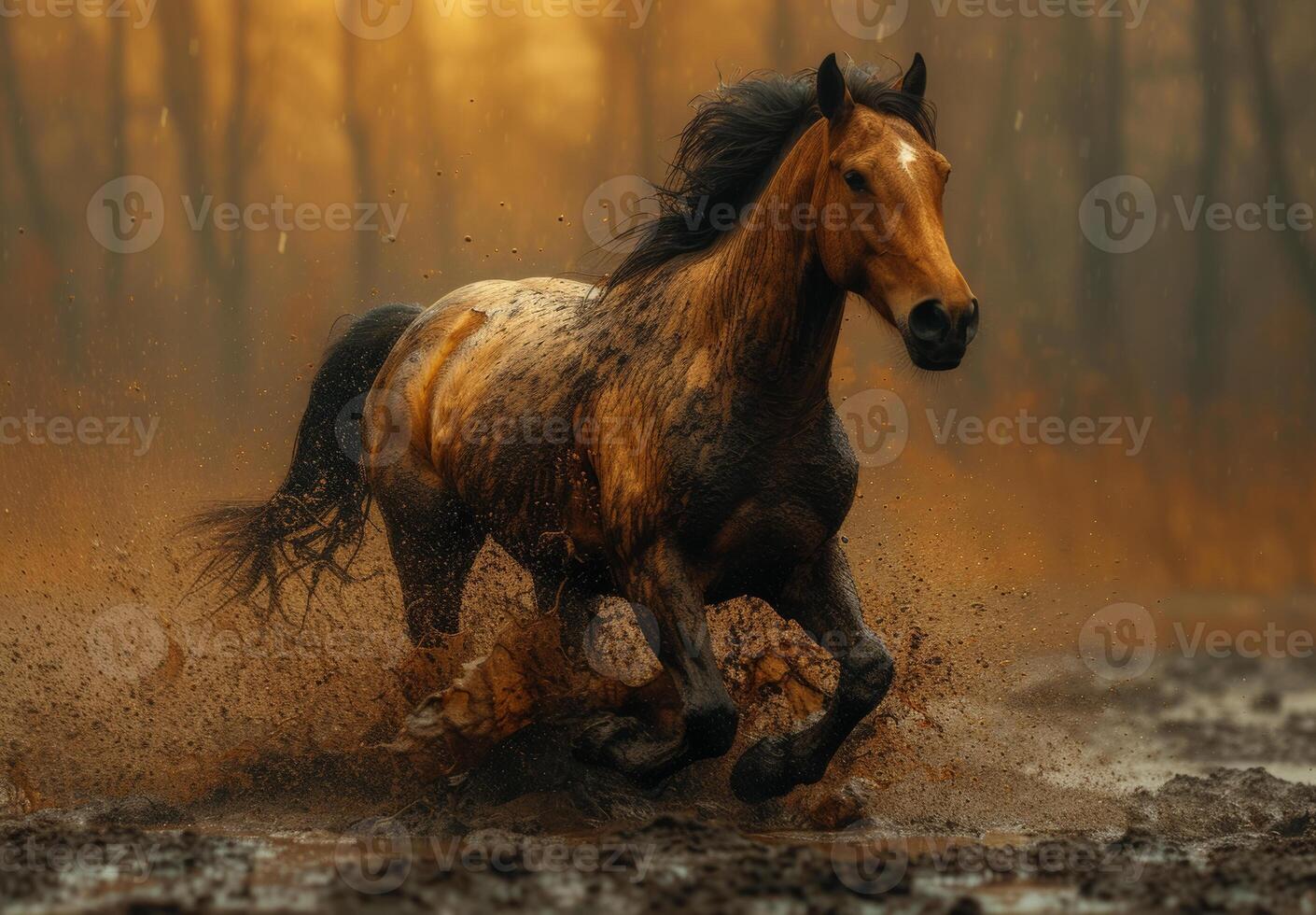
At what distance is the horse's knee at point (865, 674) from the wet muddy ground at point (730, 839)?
41 centimetres

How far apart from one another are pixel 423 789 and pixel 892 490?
713 centimetres

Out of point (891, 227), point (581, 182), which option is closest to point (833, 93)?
point (891, 227)

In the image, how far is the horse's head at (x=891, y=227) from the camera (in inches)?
144

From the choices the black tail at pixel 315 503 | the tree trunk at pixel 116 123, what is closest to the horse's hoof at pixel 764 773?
the black tail at pixel 315 503

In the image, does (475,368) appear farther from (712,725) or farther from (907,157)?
(907,157)

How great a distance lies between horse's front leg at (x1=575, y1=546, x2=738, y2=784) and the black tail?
2.29 metres

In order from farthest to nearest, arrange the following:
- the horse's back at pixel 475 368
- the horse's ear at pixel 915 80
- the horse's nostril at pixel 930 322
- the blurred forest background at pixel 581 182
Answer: the blurred forest background at pixel 581 182 → the horse's back at pixel 475 368 → the horse's ear at pixel 915 80 → the horse's nostril at pixel 930 322

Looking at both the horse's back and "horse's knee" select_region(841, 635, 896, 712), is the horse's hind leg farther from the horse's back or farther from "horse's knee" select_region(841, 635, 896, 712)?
"horse's knee" select_region(841, 635, 896, 712)

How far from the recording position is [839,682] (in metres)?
4.33

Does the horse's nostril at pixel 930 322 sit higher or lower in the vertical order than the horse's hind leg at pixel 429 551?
higher

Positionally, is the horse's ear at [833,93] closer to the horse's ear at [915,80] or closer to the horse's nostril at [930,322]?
the horse's ear at [915,80]

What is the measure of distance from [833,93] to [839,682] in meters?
1.69

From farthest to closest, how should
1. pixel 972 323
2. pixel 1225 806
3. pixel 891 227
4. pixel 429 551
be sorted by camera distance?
1. pixel 429 551
2. pixel 1225 806
3. pixel 891 227
4. pixel 972 323

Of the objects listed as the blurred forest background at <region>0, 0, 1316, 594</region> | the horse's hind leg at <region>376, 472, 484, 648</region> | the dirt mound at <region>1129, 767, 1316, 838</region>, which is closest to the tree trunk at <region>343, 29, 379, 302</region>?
the blurred forest background at <region>0, 0, 1316, 594</region>
